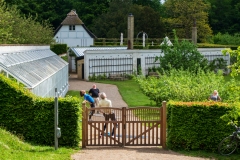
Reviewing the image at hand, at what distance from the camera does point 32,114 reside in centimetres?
1490

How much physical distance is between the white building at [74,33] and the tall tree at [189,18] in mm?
12516

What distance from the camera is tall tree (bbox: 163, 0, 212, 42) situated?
2879 inches

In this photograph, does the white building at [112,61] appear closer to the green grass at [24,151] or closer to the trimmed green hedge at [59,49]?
the trimmed green hedge at [59,49]

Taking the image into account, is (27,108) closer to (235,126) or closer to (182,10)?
(235,126)

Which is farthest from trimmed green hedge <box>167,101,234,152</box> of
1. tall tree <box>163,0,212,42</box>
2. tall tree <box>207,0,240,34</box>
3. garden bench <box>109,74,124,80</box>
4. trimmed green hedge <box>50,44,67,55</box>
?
tall tree <box>207,0,240,34</box>

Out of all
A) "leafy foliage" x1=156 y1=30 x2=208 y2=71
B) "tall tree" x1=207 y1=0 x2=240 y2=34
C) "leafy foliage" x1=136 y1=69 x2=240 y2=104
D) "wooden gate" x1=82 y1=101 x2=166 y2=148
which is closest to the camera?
"wooden gate" x1=82 y1=101 x2=166 y2=148

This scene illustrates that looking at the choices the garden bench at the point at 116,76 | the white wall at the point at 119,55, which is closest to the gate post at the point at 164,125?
the white wall at the point at 119,55

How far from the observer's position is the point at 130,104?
27406mm

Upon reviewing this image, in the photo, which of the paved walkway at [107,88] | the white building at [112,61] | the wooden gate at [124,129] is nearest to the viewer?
the wooden gate at [124,129]

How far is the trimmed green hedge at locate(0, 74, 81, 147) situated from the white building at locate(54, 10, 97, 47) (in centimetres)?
6265

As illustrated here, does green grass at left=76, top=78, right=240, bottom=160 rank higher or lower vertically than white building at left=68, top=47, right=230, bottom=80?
lower

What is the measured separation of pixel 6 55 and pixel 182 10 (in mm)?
56046

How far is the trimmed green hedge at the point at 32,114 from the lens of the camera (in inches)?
585

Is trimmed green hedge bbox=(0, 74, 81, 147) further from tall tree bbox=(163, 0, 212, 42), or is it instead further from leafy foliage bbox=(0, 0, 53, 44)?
tall tree bbox=(163, 0, 212, 42)
